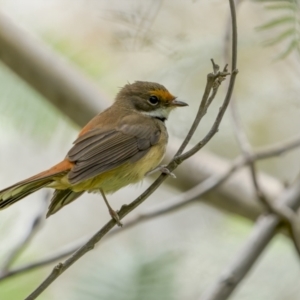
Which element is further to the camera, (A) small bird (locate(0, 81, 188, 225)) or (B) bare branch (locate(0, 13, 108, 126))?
(B) bare branch (locate(0, 13, 108, 126))

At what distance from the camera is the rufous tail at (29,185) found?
316 cm

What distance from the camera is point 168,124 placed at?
4.59 metres

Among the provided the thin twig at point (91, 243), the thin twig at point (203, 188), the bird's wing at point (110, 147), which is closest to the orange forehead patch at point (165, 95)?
the bird's wing at point (110, 147)

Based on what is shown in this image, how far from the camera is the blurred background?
3658 mm

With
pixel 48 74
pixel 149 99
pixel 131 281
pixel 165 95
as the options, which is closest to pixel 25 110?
pixel 48 74

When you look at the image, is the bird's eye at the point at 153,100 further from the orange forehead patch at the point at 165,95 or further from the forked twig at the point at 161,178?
the forked twig at the point at 161,178

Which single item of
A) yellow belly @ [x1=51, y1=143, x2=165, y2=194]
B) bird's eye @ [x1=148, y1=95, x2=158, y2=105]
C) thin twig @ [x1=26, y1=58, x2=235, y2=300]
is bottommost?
thin twig @ [x1=26, y1=58, x2=235, y2=300]

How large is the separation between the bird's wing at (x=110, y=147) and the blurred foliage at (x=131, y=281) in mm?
489

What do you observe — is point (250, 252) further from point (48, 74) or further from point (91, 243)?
point (48, 74)

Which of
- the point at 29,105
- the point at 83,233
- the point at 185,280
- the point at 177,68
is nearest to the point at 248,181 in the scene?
the point at 177,68

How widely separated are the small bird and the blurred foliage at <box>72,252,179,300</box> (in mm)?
290

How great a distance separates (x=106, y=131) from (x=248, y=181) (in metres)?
1.37

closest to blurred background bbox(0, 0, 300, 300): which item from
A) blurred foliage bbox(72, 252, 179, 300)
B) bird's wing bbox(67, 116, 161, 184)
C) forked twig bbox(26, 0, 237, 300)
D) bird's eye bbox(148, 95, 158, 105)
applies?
blurred foliage bbox(72, 252, 179, 300)

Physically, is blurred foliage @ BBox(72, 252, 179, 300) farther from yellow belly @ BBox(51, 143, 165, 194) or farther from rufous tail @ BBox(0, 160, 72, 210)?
rufous tail @ BBox(0, 160, 72, 210)
